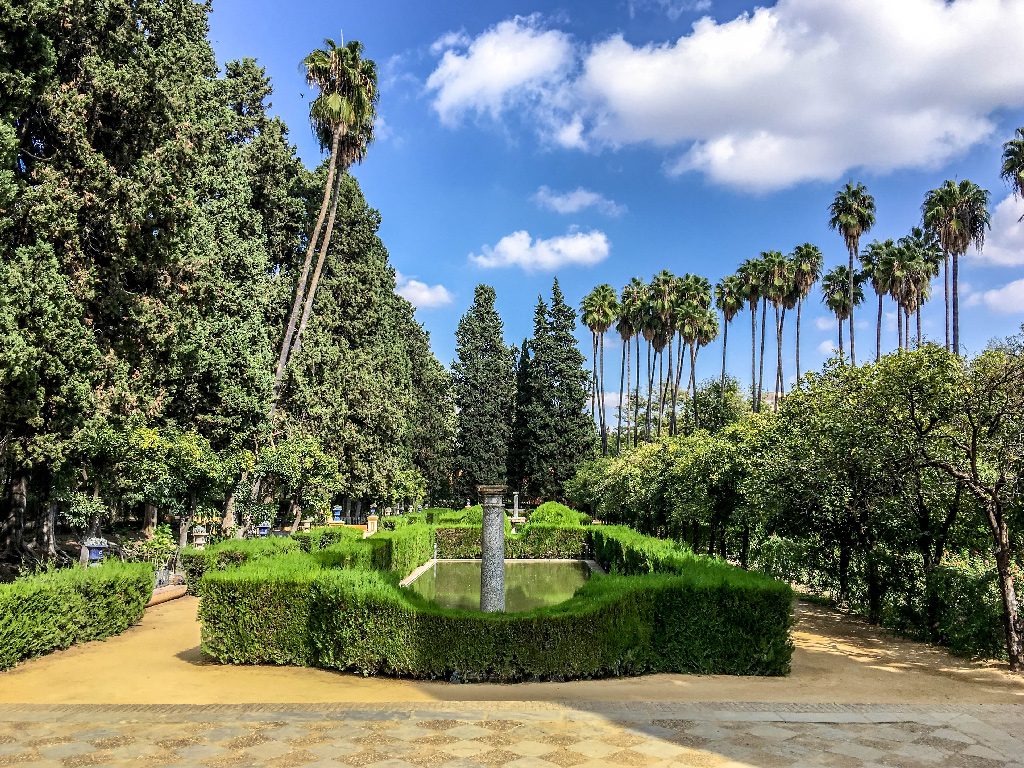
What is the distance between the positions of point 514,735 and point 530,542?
2329cm

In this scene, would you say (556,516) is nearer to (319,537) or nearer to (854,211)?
(319,537)

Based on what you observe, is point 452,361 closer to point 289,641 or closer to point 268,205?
point 268,205

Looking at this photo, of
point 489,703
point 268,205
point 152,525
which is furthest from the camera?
point 268,205

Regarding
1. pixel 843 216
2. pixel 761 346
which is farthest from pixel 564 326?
pixel 843 216

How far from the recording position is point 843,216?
41469 mm

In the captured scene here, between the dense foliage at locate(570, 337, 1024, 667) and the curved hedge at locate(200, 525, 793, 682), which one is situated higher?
the dense foliage at locate(570, 337, 1024, 667)

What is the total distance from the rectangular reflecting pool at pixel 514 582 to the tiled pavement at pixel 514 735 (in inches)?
267

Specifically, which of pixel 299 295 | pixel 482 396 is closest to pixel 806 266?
pixel 482 396

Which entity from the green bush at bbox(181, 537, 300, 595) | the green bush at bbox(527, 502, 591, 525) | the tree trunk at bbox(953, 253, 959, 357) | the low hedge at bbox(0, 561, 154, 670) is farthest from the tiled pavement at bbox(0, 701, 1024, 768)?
the tree trunk at bbox(953, 253, 959, 357)

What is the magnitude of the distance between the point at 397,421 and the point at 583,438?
22035 millimetres

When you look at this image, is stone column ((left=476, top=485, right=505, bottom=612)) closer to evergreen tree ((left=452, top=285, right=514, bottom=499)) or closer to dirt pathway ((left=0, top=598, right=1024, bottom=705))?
dirt pathway ((left=0, top=598, right=1024, bottom=705))

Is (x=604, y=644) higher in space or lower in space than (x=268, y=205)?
lower

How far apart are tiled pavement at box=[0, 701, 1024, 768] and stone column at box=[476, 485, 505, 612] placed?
6.14 metres

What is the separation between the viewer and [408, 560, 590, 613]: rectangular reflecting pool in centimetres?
1694
